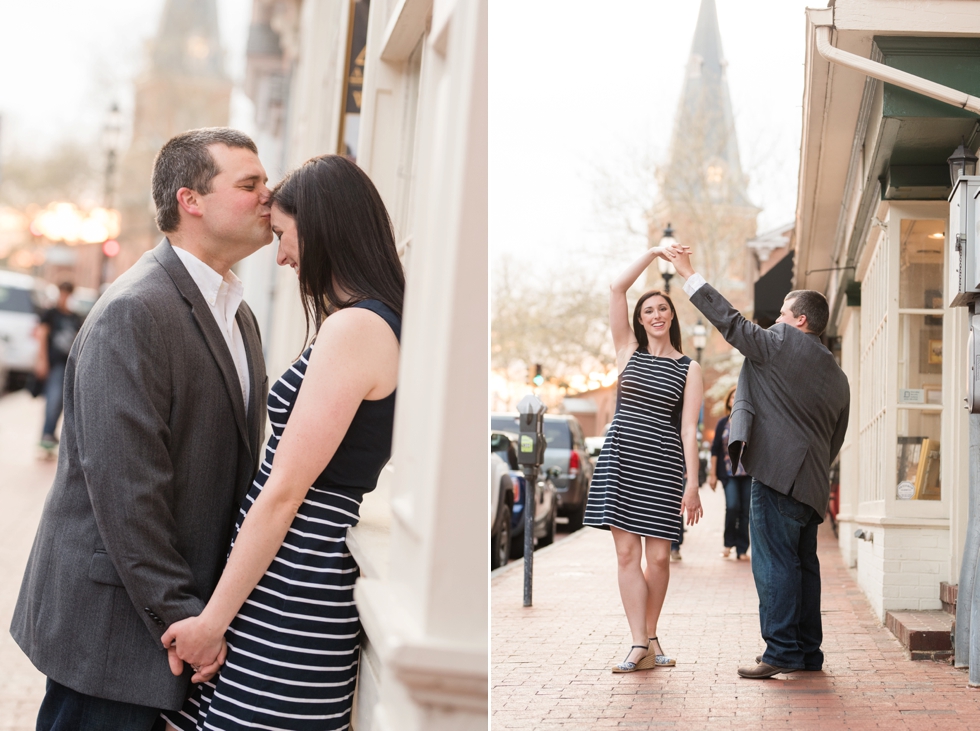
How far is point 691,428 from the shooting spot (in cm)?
532

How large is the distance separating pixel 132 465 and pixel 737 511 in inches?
386

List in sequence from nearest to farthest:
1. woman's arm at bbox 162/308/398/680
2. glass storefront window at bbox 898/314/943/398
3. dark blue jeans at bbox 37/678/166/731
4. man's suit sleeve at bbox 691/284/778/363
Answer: woman's arm at bbox 162/308/398/680
dark blue jeans at bbox 37/678/166/731
man's suit sleeve at bbox 691/284/778/363
glass storefront window at bbox 898/314/943/398

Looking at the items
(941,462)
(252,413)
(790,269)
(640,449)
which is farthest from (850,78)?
(790,269)

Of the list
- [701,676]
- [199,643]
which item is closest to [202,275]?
[199,643]

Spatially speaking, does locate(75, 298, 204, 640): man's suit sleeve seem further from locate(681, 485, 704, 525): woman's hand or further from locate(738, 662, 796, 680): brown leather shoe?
locate(738, 662, 796, 680): brown leather shoe

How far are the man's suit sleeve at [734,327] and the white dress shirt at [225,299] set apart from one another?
8.23ft

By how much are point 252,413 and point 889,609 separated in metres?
5.23

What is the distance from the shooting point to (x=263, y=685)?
2404 millimetres

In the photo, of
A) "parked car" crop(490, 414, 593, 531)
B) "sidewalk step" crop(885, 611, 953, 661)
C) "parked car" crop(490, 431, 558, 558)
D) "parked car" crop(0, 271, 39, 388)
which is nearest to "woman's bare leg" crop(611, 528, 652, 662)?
"sidewalk step" crop(885, 611, 953, 661)

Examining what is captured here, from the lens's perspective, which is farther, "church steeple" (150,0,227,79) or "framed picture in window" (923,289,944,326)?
"church steeple" (150,0,227,79)

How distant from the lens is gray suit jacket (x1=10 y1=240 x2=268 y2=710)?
2469 millimetres

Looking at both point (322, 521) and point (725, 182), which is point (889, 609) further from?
point (725, 182)

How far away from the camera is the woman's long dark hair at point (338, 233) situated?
2.58 meters

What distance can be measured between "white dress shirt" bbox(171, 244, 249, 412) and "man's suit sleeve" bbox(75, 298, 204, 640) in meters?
0.34
